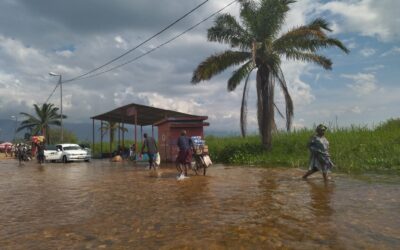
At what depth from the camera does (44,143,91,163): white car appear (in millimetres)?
31797

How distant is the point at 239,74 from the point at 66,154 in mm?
16337

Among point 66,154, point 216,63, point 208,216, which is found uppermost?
point 216,63

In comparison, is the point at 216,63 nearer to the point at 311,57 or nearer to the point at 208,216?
the point at 311,57

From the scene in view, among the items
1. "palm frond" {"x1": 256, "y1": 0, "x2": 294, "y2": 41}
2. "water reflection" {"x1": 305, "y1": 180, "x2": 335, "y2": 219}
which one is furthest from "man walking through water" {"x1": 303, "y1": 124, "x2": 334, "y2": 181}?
"palm frond" {"x1": 256, "y1": 0, "x2": 294, "y2": 41}

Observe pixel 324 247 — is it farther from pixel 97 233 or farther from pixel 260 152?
pixel 260 152

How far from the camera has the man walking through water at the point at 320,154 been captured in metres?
13.0

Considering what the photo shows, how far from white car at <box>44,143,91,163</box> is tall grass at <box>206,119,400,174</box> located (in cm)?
1058

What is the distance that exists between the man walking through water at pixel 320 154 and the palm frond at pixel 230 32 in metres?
10.3

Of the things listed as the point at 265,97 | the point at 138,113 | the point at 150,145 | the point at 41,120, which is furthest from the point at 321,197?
the point at 41,120

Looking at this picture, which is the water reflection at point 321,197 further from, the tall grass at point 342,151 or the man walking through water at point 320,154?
the tall grass at point 342,151

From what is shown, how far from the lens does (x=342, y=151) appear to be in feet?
65.1

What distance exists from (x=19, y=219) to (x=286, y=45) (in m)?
16.9

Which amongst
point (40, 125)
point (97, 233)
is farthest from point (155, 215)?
point (40, 125)

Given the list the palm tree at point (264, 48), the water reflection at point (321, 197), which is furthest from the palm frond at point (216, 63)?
the water reflection at point (321, 197)
